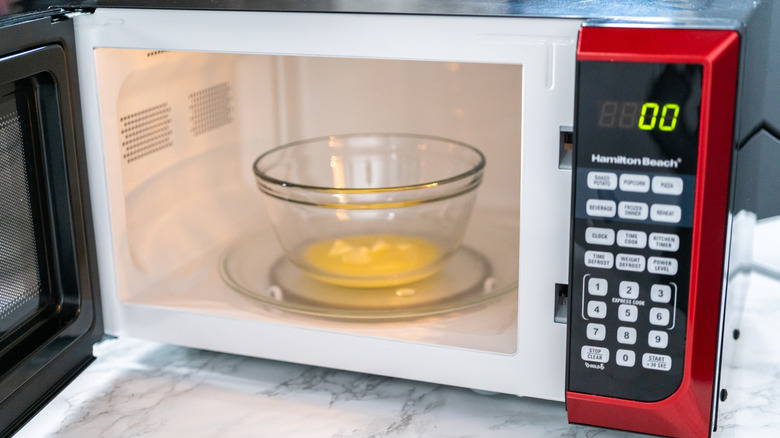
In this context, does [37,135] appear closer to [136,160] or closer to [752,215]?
[136,160]

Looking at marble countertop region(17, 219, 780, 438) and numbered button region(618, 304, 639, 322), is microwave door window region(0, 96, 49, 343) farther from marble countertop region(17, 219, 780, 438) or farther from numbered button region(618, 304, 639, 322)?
numbered button region(618, 304, 639, 322)

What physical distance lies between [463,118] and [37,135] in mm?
532

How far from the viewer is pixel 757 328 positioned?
0.90 m

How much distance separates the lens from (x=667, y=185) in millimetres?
565

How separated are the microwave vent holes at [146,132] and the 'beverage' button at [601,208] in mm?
472

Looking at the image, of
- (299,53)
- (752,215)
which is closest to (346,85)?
(299,53)

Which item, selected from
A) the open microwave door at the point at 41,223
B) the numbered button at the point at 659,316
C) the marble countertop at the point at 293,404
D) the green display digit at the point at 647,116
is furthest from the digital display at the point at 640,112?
the open microwave door at the point at 41,223

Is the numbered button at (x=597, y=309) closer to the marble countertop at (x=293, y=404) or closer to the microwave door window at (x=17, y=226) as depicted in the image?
the marble countertop at (x=293, y=404)

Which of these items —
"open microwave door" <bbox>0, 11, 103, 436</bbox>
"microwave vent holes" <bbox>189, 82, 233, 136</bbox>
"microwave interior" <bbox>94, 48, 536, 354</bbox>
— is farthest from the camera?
"microwave vent holes" <bbox>189, 82, 233, 136</bbox>

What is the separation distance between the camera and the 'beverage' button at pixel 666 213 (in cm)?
57

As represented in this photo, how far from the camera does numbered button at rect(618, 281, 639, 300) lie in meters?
0.59

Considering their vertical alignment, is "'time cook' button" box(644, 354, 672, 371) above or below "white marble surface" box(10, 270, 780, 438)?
above

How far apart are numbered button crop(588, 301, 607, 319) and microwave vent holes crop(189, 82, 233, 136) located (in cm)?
55

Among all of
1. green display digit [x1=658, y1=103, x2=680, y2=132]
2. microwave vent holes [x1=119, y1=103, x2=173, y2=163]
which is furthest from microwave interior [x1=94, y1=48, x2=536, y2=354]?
green display digit [x1=658, y1=103, x2=680, y2=132]
